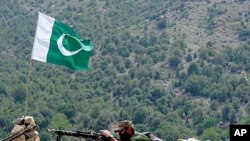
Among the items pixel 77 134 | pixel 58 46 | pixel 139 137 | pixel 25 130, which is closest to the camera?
pixel 139 137

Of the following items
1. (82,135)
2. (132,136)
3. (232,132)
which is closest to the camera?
(232,132)

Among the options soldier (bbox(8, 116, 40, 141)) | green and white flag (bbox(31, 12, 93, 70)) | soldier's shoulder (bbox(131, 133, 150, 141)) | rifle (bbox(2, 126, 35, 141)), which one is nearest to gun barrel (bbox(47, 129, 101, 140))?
rifle (bbox(2, 126, 35, 141))

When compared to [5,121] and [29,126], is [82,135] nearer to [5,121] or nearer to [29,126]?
[29,126]

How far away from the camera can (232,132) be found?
53.6 ft

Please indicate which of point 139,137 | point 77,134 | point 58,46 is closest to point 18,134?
point 77,134

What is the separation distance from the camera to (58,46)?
29.6 metres

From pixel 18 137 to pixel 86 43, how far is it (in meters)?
7.33

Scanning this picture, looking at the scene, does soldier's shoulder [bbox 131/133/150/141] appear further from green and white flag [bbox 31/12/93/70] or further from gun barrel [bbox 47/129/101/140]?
green and white flag [bbox 31/12/93/70]

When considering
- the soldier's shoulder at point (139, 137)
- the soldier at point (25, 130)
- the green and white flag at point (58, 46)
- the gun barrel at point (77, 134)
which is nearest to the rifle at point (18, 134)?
the soldier at point (25, 130)

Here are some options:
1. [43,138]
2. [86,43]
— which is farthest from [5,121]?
[86,43]

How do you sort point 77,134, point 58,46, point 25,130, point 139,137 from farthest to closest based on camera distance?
1. point 58,46
2. point 25,130
3. point 77,134
4. point 139,137

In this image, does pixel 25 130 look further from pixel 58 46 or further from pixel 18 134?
pixel 58 46

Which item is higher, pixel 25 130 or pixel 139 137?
pixel 139 137

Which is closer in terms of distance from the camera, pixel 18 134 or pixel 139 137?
pixel 139 137
